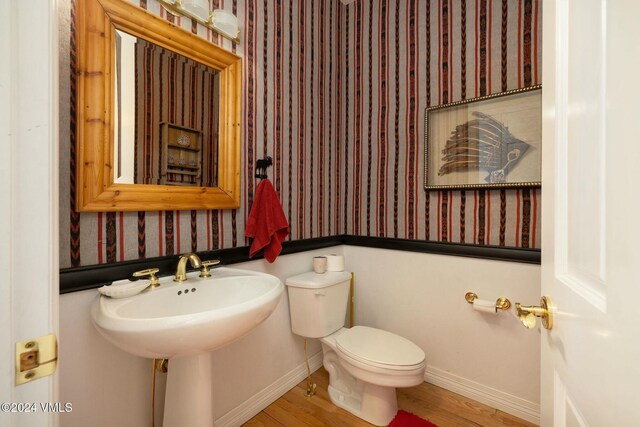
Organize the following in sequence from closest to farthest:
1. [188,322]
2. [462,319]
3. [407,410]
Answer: [188,322] < [407,410] < [462,319]

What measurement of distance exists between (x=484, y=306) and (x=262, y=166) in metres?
1.49

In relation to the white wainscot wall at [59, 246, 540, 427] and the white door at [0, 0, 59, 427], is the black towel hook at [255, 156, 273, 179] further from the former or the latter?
the white door at [0, 0, 59, 427]

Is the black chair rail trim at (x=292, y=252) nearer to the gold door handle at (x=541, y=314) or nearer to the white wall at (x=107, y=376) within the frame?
the white wall at (x=107, y=376)

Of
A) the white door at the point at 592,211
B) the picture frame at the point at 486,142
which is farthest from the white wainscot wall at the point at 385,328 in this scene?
the white door at the point at 592,211

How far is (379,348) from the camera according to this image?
1509 mm

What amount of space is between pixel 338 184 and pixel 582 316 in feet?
6.07

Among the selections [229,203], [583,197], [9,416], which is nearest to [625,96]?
[583,197]

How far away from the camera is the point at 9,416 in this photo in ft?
1.20

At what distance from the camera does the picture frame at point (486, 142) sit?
1.49 meters

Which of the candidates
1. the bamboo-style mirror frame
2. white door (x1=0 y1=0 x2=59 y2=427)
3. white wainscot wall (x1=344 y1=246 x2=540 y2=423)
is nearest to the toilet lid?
white wainscot wall (x1=344 y1=246 x2=540 y2=423)

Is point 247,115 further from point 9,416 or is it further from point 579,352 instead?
point 579,352

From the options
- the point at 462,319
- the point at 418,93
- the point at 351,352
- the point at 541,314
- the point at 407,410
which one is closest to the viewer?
the point at 541,314

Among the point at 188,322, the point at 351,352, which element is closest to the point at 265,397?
the point at 351,352

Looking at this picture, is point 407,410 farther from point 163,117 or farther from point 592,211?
point 163,117
